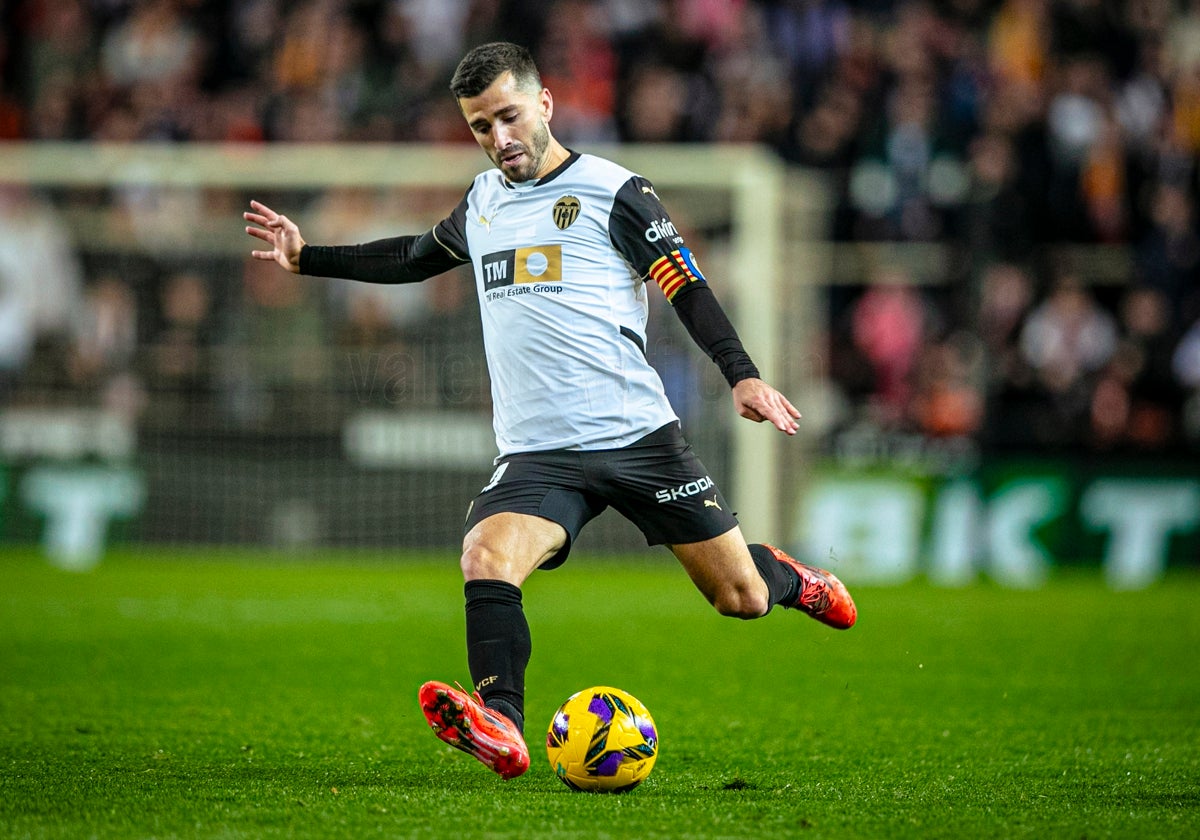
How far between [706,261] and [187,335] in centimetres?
497

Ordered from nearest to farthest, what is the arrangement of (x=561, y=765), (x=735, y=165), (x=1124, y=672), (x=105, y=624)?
(x=561, y=765) → (x=1124, y=672) → (x=105, y=624) → (x=735, y=165)

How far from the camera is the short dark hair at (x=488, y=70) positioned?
5863mm

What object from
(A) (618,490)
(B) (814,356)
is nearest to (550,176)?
(A) (618,490)

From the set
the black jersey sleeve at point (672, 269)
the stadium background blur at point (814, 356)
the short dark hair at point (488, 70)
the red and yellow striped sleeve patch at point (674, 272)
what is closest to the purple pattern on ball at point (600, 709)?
the black jersey sleeve at point (672, 269)

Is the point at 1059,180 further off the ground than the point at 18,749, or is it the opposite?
the point at 1059,180

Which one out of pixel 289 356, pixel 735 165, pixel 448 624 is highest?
pixel 735 165

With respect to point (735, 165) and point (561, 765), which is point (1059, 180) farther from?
point (561, 765)

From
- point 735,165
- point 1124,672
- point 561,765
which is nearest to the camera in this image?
point 561,765

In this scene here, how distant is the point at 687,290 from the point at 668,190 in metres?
10.0

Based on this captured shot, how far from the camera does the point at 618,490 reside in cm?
595

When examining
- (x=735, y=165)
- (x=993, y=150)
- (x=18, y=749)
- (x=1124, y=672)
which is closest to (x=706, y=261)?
(x=735, y=165)

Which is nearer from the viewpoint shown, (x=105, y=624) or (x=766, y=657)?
(x=766, y=657)

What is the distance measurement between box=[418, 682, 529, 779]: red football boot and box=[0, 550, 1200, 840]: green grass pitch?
146 mm

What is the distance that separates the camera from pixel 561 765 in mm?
5574
